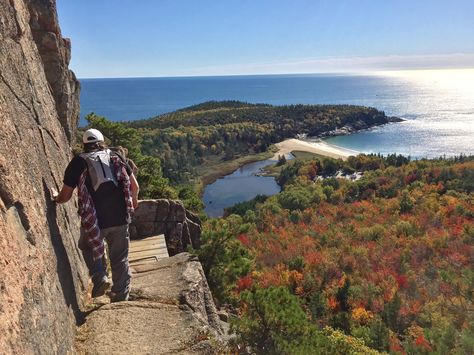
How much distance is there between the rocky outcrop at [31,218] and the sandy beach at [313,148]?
113 metres

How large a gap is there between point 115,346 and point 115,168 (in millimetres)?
2565

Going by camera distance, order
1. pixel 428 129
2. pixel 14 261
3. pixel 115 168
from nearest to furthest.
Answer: pixel 14 261 < pixel 115 168 < pixel 428 129

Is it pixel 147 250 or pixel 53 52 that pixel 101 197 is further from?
pixel 147 250

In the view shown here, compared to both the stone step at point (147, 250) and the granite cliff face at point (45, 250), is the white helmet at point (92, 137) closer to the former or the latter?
the granite cliff face at point (45, 250)

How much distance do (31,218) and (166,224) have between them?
9.98 m

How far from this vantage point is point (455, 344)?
Answer: 62.7 feet

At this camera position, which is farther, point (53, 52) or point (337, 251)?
point (337, 251)

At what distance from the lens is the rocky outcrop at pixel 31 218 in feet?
14.0

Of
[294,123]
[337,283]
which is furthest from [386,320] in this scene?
[294,123]

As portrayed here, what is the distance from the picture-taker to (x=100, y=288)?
7340 millimetres

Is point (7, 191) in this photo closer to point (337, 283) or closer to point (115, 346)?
point (115, 346)

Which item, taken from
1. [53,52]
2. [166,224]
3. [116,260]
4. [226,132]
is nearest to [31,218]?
[116,260]

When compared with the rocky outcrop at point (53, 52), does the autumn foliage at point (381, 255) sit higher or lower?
lower

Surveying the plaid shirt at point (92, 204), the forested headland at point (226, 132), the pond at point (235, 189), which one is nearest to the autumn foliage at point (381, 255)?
the plaid shirt at point (92, 204)
